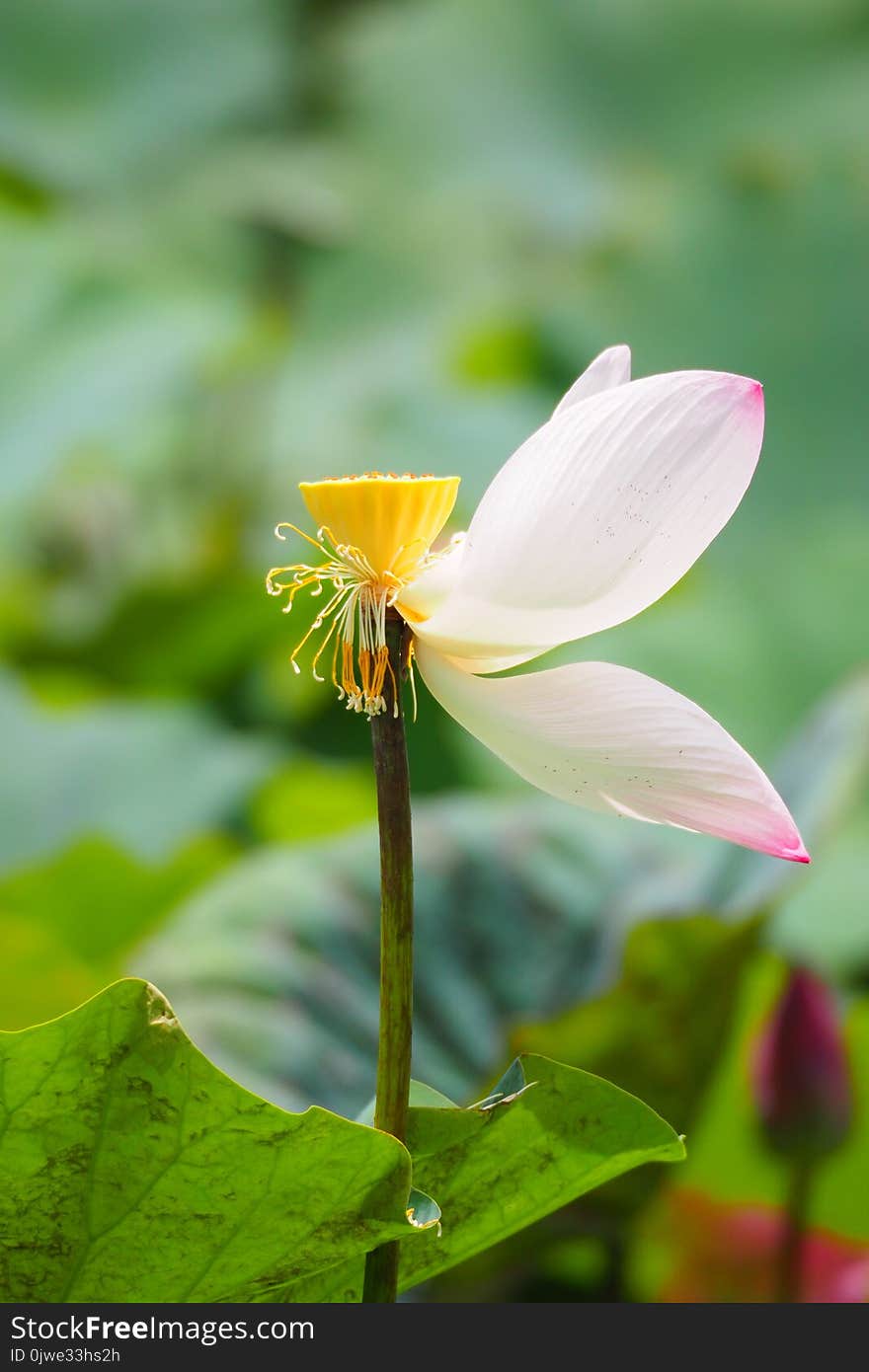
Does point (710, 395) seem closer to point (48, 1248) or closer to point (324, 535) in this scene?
point (324, 535)

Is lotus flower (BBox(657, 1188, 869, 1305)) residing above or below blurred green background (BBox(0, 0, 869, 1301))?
below

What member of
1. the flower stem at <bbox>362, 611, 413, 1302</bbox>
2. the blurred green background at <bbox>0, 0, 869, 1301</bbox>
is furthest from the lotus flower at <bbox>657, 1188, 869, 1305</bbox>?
the flower stem at <bbox>362, 611, 413, 1302</bbox>

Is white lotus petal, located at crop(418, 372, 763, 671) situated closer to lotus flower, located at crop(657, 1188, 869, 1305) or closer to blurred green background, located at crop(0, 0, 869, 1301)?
blurred green background, located at crop(0, 0, 869, 1301)

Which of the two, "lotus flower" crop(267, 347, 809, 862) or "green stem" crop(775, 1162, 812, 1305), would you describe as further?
"green stem" crop(775, 1162, 812, 1305)

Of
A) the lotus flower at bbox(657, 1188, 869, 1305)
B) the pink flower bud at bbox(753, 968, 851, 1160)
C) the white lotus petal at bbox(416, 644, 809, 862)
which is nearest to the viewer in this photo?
the white lotus petal at bbox(416, 644, 809, 862)

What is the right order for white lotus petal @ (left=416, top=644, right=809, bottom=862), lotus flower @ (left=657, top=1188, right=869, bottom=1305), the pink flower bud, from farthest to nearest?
1. lotus flower @ (left=657, top=1188, right=869, bottom=1305)
2. the pink flower bud
3. white lotus petal @ (left=416, top=644, right=809, bottom=862)

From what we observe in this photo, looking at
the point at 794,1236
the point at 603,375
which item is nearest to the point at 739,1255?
the point at 794,1236

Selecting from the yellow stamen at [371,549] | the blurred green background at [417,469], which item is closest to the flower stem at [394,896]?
the yellow stamen at [371,549]
